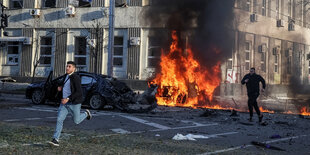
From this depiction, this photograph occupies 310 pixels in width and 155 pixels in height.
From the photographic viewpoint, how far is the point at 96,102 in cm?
1188

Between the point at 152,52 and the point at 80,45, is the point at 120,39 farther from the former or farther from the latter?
the point at 80,45

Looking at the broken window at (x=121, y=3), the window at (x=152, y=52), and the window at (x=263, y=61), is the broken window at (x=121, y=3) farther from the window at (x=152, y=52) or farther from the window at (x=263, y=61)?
the window at (x=263, y=61)

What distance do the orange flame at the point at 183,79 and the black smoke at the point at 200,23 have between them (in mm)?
333

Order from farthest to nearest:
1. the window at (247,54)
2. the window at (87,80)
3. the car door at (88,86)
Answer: the window at (247,54) < the window at (87,80) < the car door at (88,86)

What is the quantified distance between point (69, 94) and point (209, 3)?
11949mm

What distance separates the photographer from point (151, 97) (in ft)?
40.7

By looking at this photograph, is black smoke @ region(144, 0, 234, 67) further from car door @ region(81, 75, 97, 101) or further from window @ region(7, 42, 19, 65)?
window @ region(7, 42, 19, 65)

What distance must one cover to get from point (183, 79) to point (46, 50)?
566 inches


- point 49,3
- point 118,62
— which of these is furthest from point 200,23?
point 49,3

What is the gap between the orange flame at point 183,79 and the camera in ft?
48.6

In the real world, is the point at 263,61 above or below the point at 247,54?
below

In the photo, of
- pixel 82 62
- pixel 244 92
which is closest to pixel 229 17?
pixel 244 92

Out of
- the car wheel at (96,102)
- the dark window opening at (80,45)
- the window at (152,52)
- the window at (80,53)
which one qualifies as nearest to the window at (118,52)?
the window at (152,52)

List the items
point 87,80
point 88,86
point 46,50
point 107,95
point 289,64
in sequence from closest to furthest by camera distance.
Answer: point 107,95 → point 88,86 → point 87,80 → point 46,50 → point 289,64
